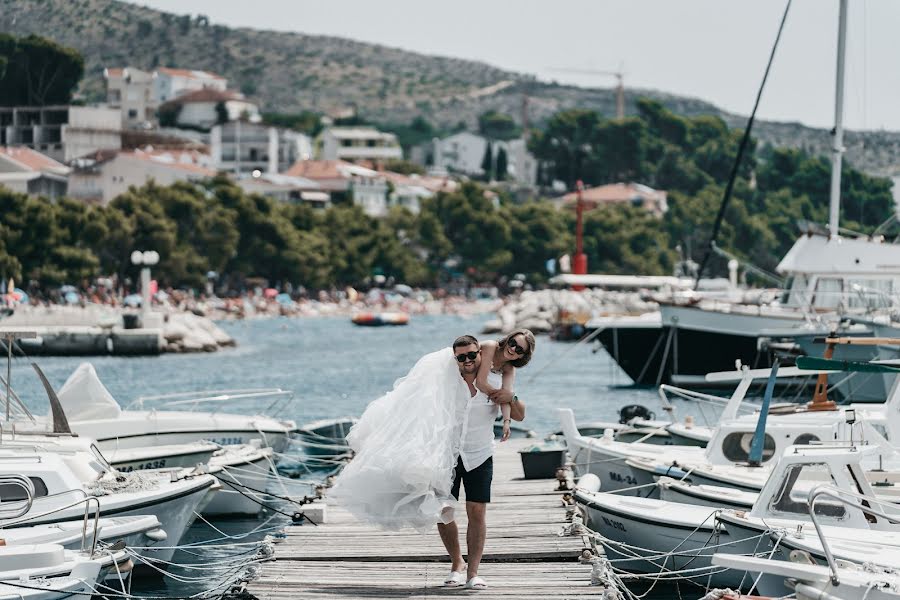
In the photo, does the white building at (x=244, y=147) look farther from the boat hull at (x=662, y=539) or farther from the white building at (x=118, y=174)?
the boat hull at (x=662, y=539)

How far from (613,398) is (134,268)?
215 ft

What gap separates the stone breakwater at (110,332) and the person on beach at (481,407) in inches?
2290

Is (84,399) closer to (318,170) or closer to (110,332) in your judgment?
(110,332)

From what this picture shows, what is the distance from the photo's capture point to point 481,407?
12.8 metres

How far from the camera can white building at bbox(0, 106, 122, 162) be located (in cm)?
15662

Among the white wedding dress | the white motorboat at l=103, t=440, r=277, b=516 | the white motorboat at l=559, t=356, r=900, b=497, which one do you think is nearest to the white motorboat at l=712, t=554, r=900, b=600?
the white wedding dress

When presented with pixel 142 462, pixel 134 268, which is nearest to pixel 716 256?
pixel 134 268

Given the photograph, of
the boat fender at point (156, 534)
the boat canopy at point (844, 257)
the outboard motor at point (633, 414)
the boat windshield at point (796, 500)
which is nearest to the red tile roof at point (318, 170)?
the boat canopy at point (844, 257)

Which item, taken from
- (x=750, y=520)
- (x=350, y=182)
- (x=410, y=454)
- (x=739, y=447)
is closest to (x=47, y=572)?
(x=410, y=454)

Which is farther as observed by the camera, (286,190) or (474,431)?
(286,190)

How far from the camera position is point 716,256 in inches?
6063

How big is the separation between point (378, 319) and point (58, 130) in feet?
196

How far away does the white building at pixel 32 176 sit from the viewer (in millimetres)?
129125

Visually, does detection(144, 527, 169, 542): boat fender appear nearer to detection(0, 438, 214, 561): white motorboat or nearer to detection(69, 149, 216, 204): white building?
detection(0, 438, 214, 561): white motorboat
